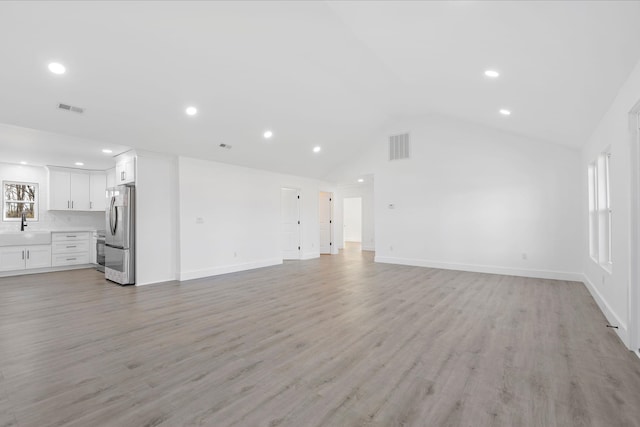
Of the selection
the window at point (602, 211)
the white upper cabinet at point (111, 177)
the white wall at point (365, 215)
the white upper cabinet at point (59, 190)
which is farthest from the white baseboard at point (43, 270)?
the window at point (602, 211)

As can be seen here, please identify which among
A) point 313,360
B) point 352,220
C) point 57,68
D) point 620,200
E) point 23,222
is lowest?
point 313,360

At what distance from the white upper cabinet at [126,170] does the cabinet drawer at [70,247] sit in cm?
256

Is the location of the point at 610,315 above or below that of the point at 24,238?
below

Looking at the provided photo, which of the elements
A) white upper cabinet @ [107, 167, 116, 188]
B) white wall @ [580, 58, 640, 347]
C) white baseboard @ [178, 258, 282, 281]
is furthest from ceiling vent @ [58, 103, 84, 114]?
white wall @ [580, 58, 640, 347]

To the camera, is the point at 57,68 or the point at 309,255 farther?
the point at 309,255

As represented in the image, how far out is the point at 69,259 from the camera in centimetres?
728

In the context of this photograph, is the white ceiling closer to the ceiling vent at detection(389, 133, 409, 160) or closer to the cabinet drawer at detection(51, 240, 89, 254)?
the ceiling vent at detection(389, 133, 409, 160)

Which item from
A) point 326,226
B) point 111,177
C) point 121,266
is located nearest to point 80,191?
point 111,177

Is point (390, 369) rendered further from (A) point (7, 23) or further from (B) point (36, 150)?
(B) point (36, 150)

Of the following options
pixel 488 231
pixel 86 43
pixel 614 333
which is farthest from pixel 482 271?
pixel 86 43

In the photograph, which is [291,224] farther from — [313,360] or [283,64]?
[313,360]

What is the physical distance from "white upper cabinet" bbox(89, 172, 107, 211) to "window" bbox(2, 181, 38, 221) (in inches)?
44.4

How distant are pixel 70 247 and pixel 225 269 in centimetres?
396

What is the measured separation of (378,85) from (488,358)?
4.62 meters
